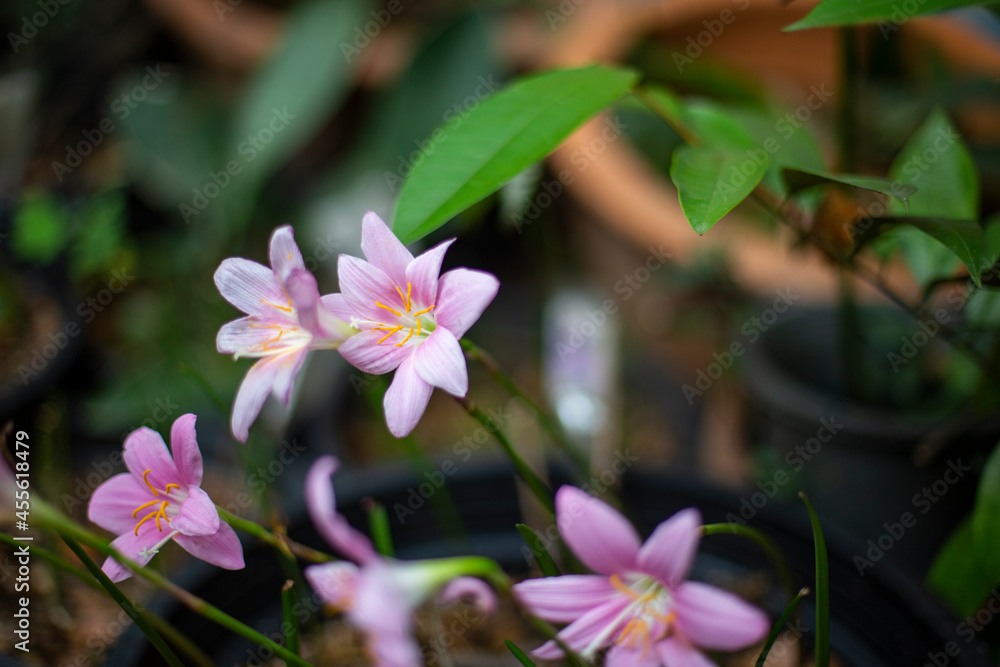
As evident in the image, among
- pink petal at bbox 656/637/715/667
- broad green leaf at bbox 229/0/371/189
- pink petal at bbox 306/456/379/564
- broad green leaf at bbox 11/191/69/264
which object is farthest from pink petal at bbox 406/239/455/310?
broad green leaf at bbox 229/0/371/189

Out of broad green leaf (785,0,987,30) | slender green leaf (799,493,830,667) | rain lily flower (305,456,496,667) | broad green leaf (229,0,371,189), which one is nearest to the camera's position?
rain lily flower (305,456,496,667)

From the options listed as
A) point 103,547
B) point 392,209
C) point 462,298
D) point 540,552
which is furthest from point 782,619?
point 392,209

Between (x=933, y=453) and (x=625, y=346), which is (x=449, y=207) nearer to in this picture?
(x=933, y=453)

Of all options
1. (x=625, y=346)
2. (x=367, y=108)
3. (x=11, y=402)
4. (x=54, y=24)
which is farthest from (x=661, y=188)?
(x=54, y=24)

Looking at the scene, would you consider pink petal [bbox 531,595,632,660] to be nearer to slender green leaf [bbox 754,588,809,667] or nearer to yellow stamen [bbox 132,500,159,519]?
slender green leaf [bbox 754,588,809,667]

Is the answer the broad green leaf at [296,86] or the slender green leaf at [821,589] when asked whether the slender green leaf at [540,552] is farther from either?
the broad green leaf at [296,86]

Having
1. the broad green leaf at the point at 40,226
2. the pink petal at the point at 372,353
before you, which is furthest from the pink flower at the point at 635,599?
the broad green leaf at the point at 40,226
